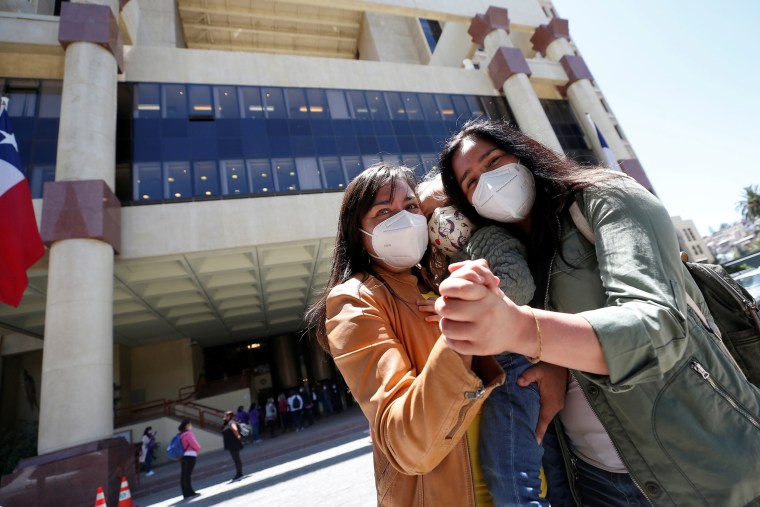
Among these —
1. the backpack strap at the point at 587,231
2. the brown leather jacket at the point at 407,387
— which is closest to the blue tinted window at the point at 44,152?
the brown leather jacket at the point at 407,387

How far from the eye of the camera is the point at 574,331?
2.58ft

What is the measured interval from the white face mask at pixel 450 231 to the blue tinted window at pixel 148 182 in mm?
14441

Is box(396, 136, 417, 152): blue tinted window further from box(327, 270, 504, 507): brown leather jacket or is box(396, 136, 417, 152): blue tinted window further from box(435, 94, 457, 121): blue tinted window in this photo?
box(327, 270, 504, 507): brown leather jacket

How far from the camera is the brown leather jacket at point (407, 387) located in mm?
822

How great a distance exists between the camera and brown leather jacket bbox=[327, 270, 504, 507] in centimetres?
82

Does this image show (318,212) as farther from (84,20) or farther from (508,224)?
(508,224)

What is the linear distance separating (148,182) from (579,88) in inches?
945

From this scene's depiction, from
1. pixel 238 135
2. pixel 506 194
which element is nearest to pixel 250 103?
Answer: pixel 238 135

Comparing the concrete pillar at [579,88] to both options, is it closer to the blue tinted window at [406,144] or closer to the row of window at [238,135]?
the row of window at [238,135]

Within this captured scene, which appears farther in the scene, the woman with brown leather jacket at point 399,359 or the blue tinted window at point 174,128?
the blue tinted window at point 174,128

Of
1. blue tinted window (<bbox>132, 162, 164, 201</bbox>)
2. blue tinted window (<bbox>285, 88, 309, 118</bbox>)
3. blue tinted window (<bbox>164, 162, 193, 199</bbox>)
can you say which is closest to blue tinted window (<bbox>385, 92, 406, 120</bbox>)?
blue tinted window (<bbox>285, 88, 309, 118</bbox>)

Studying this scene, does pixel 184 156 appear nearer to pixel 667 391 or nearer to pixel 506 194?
pixel 506 194

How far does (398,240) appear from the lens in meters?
1.63

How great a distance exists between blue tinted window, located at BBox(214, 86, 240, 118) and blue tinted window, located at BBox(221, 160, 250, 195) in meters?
2.45
